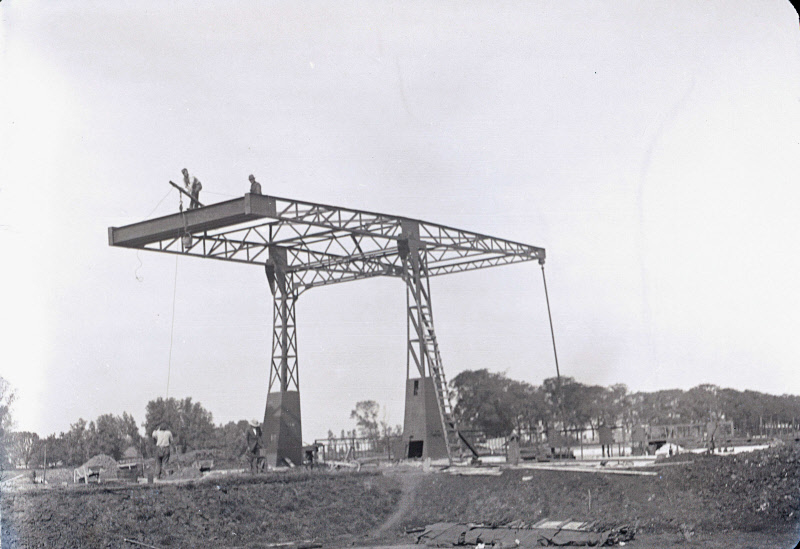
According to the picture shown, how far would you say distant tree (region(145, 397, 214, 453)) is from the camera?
5462cm

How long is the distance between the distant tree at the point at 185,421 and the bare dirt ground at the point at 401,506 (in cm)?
3274

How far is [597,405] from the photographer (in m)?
43.3

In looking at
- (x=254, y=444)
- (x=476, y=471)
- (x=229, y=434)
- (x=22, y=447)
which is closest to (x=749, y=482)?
(x=476, y=471)

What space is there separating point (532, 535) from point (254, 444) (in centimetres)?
1015

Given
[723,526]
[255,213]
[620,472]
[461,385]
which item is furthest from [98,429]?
[723,526]

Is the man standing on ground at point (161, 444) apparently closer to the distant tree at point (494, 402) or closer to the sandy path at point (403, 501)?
the sandy path at point (403, 501)

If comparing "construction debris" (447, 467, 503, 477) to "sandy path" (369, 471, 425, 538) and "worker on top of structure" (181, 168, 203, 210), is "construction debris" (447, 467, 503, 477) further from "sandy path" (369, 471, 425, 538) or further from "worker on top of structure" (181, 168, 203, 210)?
"worker on top of structure" (181, 168, 203, 210)

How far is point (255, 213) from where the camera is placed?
22.2 metres

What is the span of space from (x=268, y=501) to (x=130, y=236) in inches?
339

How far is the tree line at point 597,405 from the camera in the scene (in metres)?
43.5

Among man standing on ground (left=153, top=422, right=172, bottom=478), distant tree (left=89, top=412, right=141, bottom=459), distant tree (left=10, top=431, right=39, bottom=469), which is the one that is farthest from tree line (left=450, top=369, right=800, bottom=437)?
distant tree (left=89, top=412, right=141, bottom=459)

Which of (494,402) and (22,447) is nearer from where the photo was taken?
(22,447)

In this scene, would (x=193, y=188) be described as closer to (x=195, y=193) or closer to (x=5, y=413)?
(x=195, y=193)

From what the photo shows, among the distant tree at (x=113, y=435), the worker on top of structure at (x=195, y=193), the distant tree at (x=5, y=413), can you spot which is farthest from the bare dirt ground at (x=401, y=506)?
the distant tree at (x=113, y=435)
